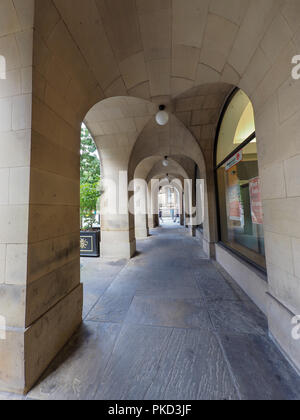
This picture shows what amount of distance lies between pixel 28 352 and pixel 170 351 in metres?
1.31

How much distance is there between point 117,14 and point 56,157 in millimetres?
1760

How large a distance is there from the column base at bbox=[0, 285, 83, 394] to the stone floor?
3.3 inches

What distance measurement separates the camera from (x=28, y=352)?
137 cm

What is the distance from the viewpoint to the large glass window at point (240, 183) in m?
2.73

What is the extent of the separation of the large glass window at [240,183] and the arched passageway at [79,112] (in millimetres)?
729

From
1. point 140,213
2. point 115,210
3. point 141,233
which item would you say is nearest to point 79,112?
point 115,210

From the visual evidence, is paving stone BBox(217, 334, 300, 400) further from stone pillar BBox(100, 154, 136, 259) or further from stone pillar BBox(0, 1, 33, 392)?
stone pillar BBox(100, 154, 136, 259)

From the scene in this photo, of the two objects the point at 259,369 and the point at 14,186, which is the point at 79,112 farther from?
the point at 259,369

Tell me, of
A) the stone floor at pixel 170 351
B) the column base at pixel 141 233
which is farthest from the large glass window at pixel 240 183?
the column base at pixel 141 233

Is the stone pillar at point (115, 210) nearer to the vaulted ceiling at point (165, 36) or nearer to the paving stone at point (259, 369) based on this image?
the vaulted ceiling at point (165, 36)

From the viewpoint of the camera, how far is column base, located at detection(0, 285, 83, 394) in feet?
4.40

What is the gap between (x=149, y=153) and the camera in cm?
613

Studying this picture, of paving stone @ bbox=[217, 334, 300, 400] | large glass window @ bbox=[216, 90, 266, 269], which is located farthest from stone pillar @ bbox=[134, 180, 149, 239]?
paving stone @ bbox=[217, 334, 300, 400]
